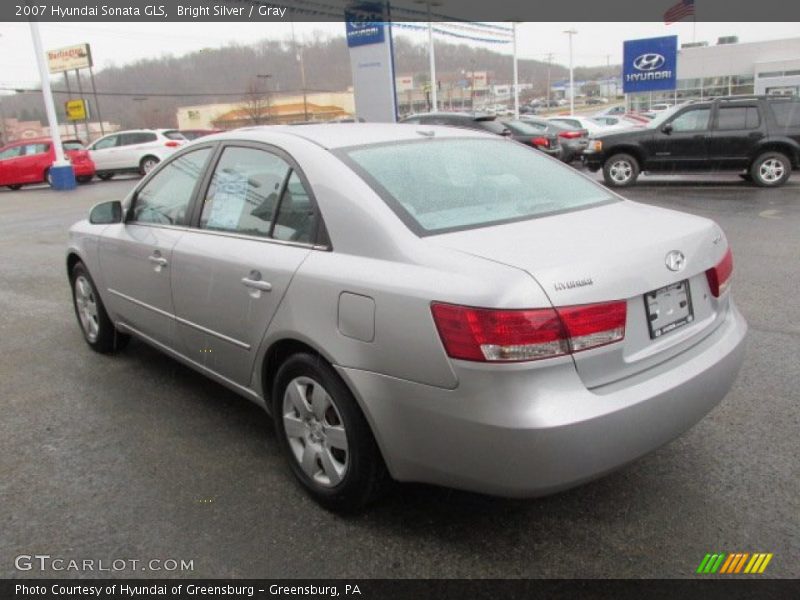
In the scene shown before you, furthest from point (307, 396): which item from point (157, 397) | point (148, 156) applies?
point (148, 156)

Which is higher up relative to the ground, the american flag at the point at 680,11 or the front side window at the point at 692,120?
the american flag at the point at 680,11

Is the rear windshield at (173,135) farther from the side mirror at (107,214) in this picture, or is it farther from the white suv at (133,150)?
the side mirror at (107,214)

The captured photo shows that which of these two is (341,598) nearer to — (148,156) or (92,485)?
(92,485)

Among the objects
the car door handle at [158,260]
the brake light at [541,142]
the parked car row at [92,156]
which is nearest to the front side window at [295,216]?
the car door handle at [158,260]

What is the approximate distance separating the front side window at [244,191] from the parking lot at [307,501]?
1.13 m

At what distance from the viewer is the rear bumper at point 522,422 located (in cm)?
221

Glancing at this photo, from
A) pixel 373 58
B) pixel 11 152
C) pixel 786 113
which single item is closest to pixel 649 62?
pixel 373 58

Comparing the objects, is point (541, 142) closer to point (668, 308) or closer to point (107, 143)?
point (668, 308)

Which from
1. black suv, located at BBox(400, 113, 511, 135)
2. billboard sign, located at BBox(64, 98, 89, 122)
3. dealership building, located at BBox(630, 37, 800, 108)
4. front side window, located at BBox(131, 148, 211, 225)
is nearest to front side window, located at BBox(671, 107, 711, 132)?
black suv, located at BBox(400, 113, 511, 135)

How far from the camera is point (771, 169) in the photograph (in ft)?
40.5

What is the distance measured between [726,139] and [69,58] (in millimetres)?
61587

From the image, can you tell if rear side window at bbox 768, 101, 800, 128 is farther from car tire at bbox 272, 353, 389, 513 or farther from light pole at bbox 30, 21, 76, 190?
light pole at bbox 30, 21, 76, 190

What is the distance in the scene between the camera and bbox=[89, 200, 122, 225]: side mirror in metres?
4.40

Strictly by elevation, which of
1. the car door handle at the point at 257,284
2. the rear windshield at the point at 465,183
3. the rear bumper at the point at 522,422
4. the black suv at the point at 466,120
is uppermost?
the rear windshield at the point at 465,183
